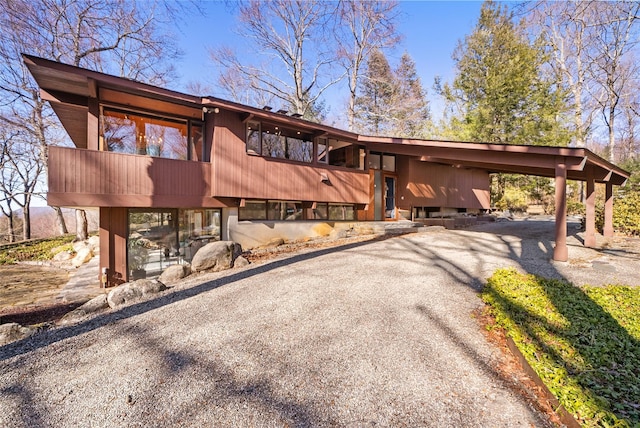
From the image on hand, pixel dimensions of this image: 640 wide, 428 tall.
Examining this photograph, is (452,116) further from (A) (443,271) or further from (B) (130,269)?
(B) (130,269)

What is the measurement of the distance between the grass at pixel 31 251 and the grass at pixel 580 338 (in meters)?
17.4

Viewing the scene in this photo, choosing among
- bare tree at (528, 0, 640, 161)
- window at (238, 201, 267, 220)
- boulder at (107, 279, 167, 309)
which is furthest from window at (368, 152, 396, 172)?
bare tree at (528, 0, 640, 161)

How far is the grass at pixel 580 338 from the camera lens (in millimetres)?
2432

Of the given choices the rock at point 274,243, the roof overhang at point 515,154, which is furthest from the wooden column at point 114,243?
the roof overhang at point 515,154

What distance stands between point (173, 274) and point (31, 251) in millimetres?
12814

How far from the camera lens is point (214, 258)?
23.7ft

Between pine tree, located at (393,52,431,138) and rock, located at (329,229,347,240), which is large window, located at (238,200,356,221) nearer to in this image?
rock, located at (329,229,347,240)

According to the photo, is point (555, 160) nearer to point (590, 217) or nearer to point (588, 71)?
point (590, 217)

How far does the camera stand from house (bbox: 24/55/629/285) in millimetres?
6977

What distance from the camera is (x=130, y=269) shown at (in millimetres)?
7992

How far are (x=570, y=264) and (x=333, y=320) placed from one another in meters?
6.47

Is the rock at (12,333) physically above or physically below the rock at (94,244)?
above

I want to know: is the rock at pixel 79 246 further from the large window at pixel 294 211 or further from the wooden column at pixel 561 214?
the wooden column at pixel 561 214

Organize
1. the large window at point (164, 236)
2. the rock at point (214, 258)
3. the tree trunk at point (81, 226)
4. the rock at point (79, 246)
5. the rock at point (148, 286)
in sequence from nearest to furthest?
the rock at point (148, 286) < the rock at point (214, 258) < the large window at point (164, 236) < the rock at point (79, 246) < the tree trunk at point (81, 226)
